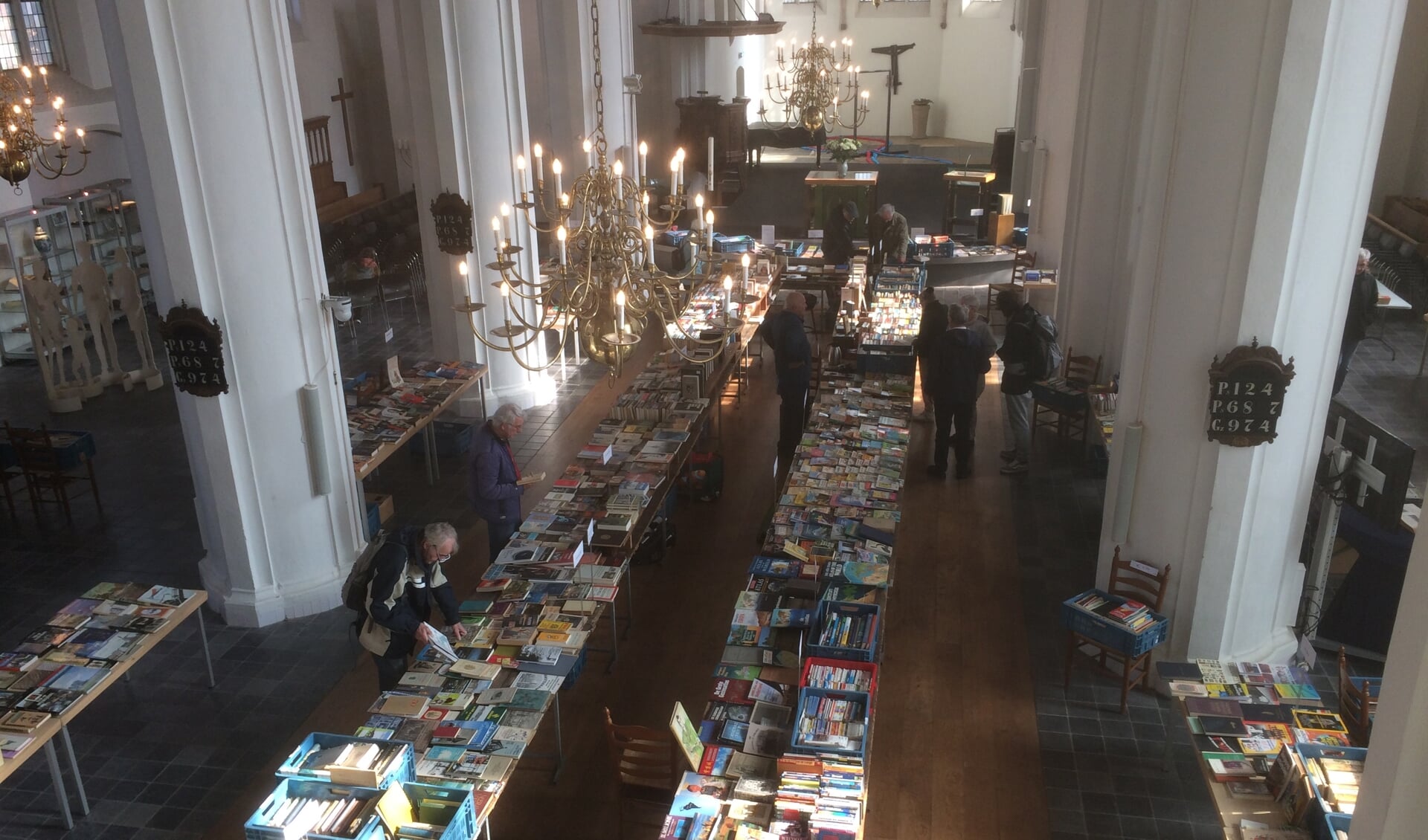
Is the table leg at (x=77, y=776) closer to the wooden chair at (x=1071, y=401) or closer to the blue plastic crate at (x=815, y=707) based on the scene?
the blue plastic crate at (x=815, y=707)

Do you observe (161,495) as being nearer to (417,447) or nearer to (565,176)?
(417,447)

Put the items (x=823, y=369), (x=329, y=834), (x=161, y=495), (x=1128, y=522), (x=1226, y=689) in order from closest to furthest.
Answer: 1. (x=329, y=834)
2. (x=1226, y=689)
3. (x=1128, y=522)
4. (x=161, y=495)
5. (x=823, y=369)

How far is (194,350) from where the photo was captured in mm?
8336

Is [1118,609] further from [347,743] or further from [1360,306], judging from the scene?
[1360,306]

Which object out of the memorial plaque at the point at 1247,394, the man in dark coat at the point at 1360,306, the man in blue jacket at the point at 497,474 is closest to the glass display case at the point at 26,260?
the man in blue jacket at the point at 497,474

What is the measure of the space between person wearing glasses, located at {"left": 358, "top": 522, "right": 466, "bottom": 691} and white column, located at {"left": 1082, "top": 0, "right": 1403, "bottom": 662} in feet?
15.9

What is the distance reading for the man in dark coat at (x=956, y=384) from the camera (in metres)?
11.0

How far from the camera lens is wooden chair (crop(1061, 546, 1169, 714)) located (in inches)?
311

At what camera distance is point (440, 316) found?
13.4 metres

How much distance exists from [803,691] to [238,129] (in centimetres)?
568

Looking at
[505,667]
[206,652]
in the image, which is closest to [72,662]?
[206,652]

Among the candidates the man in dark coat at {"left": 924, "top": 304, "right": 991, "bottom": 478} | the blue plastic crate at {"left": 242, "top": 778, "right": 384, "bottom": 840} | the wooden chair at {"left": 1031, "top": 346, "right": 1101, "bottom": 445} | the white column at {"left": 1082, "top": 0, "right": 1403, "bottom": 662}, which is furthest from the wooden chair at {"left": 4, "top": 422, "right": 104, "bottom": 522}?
the wooden chair at {"left": 1031, "top": 346, "right": 1101, "bottom": 445}

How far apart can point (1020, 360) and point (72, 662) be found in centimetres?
888

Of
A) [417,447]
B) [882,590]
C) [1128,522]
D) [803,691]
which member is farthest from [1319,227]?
[417,447]
